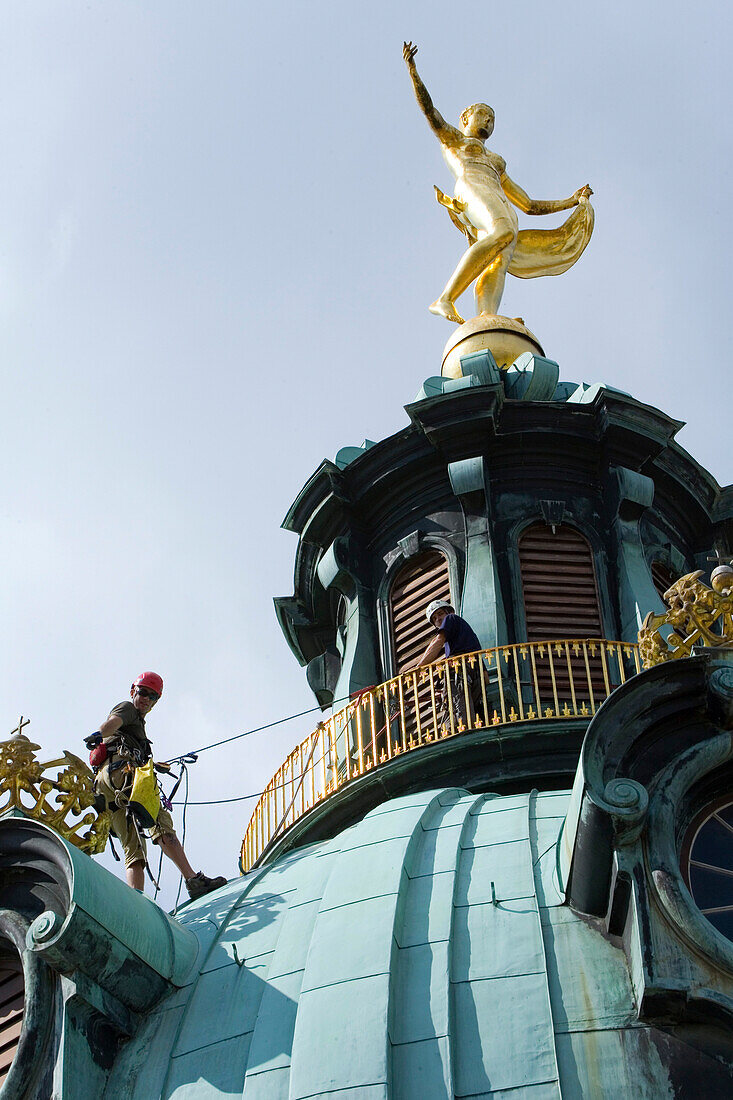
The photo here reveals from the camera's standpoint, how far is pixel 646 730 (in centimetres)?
1630

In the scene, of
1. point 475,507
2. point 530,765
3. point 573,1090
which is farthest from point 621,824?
point 475,507

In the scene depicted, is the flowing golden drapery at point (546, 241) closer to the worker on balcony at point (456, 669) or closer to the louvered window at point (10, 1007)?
the worker on balcony at point (456, 669)

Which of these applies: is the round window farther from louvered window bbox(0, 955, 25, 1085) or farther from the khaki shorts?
the khaki shorts

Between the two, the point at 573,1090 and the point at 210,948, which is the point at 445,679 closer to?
the point at 210,948

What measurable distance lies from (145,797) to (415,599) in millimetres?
5958

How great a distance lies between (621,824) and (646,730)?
1.12m

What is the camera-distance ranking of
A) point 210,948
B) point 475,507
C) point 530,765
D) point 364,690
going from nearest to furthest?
point 210,948, point 530,765, point 364,690, point 475,507

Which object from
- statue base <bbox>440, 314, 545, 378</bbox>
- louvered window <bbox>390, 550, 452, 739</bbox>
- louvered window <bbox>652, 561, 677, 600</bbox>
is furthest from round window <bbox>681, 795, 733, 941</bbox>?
statue base <bbox>440, 314, 545, 378</bbox>

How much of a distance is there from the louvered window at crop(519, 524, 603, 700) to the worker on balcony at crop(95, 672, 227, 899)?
5.06m

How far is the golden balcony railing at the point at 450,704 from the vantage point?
2166cm

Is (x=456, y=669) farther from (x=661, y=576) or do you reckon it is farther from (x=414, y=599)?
(x=661, y=576)

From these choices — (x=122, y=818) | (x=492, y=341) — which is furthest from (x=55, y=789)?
(x=492, y=341)

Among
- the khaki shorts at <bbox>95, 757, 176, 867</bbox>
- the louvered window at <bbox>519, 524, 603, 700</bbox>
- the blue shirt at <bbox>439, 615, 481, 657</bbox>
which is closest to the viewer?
the khaki shorts at <bbox>95, 757, 176, 867</bbox>

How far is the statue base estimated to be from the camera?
2755 cm
